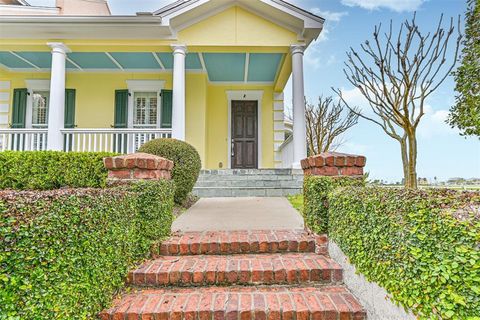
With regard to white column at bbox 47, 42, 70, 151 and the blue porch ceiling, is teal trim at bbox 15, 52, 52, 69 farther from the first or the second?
white column at bbox 47, 42, 70, 151

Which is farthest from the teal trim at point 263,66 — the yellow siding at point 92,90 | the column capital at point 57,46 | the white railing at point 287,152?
the column capital at point 57,46

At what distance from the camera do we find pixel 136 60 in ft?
25.2

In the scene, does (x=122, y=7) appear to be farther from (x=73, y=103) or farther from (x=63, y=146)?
(x=63, y=146)

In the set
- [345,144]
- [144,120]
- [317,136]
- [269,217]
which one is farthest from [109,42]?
[345,144]

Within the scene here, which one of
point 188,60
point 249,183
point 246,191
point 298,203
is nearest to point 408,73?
point 298,203

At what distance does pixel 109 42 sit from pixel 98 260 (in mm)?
6342

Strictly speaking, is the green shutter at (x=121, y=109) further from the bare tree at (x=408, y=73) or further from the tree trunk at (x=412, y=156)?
the tree trunk at (x=412, y=156)

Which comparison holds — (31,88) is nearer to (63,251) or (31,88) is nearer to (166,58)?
(166,58)

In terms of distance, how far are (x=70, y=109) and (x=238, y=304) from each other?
8.29 metres

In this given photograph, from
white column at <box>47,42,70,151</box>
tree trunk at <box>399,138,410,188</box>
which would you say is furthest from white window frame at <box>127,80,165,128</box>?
tree trunk at <box>399,138,410,188</box>

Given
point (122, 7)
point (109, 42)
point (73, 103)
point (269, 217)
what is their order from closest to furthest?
point (269, 217)
point (109, 42)
point (73, 103)
point (122, 7)

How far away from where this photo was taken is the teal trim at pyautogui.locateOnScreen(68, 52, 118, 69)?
731 centimetres

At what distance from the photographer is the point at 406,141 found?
6.99m

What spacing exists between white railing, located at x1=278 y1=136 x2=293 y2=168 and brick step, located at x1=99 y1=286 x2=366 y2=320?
510 cm
